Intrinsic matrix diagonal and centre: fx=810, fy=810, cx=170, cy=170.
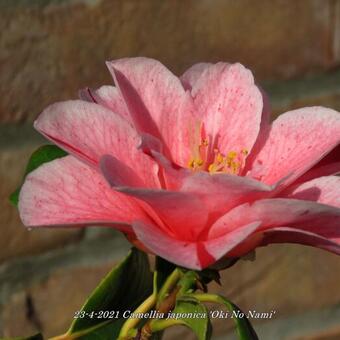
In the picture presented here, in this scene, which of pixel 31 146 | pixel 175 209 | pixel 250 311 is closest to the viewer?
pixel 175 209

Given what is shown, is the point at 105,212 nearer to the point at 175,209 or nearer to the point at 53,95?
the point at 175,209

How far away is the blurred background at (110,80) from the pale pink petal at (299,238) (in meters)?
0.46

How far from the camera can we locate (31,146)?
78 centimetres

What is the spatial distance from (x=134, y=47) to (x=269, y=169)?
0.45 meters

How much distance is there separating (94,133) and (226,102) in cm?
8

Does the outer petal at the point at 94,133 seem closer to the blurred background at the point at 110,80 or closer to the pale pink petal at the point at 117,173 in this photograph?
the pale pink petal at the point at 117,173

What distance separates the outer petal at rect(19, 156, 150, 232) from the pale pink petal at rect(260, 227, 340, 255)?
0.05 meters

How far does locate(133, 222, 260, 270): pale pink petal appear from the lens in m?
0.31

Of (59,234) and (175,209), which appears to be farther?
(59,234)

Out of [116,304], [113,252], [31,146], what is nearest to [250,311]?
[113,252]

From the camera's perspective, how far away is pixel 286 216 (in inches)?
12.6

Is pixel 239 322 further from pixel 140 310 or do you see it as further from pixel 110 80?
pixel 110 80

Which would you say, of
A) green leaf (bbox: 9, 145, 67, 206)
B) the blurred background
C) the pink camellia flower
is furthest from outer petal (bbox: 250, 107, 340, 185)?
the blurred background

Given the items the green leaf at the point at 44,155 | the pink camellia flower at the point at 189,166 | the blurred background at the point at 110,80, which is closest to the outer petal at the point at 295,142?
the pink camellia flower at the point at 189,166
